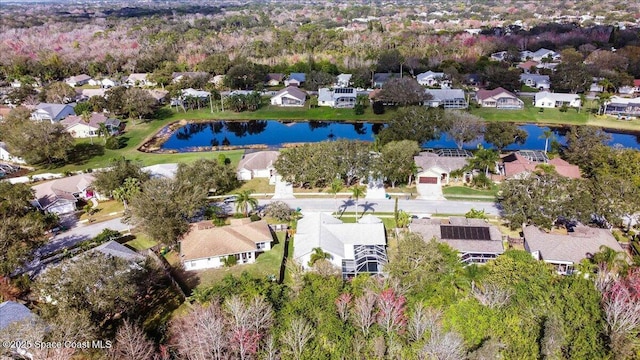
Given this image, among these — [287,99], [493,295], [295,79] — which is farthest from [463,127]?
[295,79]

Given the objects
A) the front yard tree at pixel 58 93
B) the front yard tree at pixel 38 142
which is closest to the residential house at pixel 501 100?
the front yard tree at pixel 38 142

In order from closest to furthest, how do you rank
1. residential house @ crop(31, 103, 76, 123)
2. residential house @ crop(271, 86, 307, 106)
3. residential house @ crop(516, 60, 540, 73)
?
residential house @ crop(31, 103, 76, 123), residential house @ crop(271, 86, 307, 106), residential house @ crop(516, 60, 540, 73)

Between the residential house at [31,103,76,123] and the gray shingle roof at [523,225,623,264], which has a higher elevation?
the residential house at [31,103,76,123]

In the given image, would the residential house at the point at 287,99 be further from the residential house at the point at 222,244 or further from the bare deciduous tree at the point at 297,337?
the bare deciduous tree at the point at 297,337

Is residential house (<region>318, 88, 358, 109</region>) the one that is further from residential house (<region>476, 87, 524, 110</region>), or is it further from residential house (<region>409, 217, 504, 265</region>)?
residential house (<region>409, 217, 504, 265</region>)

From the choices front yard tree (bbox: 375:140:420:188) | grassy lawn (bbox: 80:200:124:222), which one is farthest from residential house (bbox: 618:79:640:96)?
grassy lawn (bbox: 80:200:124:222)

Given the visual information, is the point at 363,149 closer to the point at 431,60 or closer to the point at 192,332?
the point at 192,332

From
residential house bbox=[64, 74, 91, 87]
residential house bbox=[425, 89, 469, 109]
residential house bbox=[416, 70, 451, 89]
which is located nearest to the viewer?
residential house bbox=[425, 89, 469, 109]
